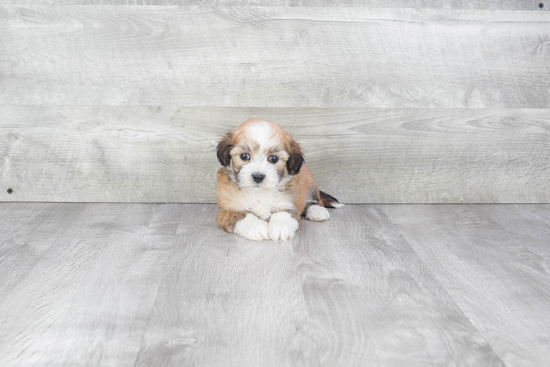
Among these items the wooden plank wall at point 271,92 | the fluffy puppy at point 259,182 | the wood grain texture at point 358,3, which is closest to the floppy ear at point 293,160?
the fluffy puppy at point 259,182

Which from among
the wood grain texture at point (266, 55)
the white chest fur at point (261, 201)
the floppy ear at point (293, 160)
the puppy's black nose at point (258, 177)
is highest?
the wood grain texture at point (266, 55)

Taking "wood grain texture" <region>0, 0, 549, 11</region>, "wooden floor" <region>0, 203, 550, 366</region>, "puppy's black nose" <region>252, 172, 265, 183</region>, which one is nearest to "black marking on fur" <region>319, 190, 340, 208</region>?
"wooden floor" <region>0, 203, 550, 366</region>

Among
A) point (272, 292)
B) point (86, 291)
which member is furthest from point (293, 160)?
point (86, 291)

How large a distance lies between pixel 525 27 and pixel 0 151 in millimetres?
2376

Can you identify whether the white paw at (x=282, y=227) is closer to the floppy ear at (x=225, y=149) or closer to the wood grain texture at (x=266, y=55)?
the floppy ear at (x=225, y=149)

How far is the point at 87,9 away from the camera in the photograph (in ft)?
7.38

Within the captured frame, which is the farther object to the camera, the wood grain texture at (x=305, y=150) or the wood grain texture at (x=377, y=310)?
the wood grain texture at (x=305, y=150)

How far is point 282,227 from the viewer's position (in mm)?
1880

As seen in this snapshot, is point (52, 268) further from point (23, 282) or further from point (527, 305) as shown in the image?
point (527, 305)

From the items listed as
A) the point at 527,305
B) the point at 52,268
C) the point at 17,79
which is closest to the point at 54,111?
the point at 17,79

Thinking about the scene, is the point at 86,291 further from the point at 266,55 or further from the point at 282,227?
the point at 266,55

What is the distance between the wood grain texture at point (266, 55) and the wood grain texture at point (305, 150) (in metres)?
0.07

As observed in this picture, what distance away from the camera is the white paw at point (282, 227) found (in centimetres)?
188

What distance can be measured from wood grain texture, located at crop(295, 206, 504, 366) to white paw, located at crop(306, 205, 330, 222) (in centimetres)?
18
